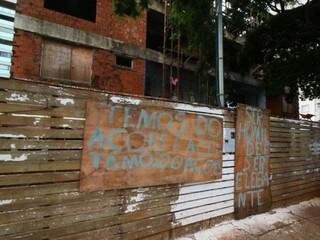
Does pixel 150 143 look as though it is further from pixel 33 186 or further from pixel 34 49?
pixel 34 49

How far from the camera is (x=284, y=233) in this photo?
216 inches

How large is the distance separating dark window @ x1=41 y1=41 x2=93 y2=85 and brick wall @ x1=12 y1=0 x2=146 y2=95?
230 millimetres

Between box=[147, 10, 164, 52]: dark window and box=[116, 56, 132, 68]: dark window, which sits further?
box=[147, 10, 164, 52]: dark window

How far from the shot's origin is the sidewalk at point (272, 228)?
514 centimetres

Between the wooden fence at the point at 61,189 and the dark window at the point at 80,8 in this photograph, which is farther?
the dark window at the point at 80,8

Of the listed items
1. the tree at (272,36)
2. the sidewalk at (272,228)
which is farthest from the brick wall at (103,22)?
the sidewalk at (272,228)

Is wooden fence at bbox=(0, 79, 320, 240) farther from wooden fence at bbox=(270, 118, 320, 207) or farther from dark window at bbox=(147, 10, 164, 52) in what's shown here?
dark window at bbox=(147, 10, 164, 52)

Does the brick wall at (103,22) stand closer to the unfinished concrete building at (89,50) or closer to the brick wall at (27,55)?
the unfinished concrete building at (89,50)

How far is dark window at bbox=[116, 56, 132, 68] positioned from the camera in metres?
13.7

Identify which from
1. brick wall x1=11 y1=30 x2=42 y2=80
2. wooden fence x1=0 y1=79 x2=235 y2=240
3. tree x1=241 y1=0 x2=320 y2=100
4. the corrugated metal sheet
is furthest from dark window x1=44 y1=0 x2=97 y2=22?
the corrugated metal sheet

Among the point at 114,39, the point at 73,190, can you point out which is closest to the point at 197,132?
the point at 73,190

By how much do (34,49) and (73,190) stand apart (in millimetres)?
9113

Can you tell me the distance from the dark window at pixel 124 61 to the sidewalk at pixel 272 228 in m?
9.27

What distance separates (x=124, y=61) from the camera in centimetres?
1398
